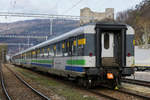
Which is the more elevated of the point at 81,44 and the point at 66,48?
the point at 81,44

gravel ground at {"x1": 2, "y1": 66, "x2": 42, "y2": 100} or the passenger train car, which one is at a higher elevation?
the passenger train car

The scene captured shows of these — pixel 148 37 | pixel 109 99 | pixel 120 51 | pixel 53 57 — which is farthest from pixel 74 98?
pixel 148 37

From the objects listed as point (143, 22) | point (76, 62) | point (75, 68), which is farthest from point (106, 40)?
point (143, 22)

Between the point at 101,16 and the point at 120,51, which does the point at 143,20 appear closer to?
the point at 120,51

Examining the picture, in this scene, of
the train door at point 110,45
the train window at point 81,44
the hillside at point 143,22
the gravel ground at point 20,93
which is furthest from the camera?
the hillside at point 143,22

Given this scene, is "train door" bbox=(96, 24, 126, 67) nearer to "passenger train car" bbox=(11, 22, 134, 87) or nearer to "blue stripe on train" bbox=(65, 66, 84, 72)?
"passenger train car" bbox=(11, 22, 134, 87)

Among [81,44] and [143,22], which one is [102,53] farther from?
[143,22]

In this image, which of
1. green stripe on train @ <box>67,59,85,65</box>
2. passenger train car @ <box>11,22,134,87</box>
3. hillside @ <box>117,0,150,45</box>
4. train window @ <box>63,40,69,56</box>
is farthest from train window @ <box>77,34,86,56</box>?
hillside @ <box>117,0,150,45</box>

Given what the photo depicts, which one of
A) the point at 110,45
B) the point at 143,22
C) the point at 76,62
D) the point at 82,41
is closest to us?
the point at 82,41

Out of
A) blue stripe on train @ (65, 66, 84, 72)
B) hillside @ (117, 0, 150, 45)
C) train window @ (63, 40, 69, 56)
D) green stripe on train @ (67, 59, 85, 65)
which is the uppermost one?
hillside @ (117, 0, 150, 45)

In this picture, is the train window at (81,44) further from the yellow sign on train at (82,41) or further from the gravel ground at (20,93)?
the gravel ground at (20,93)

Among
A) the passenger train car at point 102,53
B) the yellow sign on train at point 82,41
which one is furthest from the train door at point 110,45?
the yellow sign on train at point 82,41

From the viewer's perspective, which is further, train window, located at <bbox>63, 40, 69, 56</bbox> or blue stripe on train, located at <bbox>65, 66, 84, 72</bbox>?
train window, located at <bbox>63, 40, 69, 56</bbox>

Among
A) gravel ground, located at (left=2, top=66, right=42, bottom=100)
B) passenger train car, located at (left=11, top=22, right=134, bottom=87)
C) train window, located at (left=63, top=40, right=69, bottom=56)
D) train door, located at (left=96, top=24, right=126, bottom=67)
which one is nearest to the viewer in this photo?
gravel ground, located at (left=2, top=66, right=42, bottom=100)
